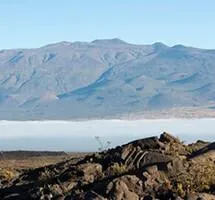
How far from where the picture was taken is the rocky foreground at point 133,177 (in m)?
19.7

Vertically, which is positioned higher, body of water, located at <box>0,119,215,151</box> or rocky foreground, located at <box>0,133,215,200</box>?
body of water, located at <box>0,119,215,151</box>

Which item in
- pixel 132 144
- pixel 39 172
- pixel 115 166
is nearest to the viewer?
pixel 115 166

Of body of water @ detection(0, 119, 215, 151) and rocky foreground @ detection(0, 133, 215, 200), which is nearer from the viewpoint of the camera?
rocky foreground @ detection(0, 133, 215, 200)

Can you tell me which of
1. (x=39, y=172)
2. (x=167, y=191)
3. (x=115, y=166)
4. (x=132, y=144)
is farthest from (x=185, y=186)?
(x=39, y=172)

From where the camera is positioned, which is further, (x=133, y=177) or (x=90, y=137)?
(x=90, y=137)

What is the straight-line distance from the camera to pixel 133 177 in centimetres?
2028

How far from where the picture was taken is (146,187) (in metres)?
20.1

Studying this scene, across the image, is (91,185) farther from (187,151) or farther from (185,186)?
(187,151)

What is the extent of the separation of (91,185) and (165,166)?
6.47ft

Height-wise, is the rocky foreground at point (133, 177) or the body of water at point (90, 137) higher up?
the body of water at point (90, 137)

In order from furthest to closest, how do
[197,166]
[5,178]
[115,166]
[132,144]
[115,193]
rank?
[5,178] → [132,144] → [115,166] → [197,166] → [115,193]

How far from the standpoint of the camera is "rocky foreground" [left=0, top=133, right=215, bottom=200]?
1972 cm

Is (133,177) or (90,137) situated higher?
(90,137)

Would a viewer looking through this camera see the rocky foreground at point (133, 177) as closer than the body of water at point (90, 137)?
Yes
